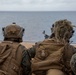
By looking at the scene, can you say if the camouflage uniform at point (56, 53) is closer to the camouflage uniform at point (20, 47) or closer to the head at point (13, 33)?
the camouflage uniform at point (20, 47)

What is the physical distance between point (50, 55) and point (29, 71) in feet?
0.92

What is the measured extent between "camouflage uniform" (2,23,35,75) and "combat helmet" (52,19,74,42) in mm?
322

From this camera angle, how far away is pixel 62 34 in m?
4.13

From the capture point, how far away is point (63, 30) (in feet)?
13.5

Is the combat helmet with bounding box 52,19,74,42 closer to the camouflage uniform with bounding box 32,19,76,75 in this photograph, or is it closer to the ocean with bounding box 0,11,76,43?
the camouflage uniform with bounding box 32,19,76,75

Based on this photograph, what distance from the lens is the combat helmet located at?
412cm

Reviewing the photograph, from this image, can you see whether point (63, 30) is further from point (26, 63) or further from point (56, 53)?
point (26, 63)

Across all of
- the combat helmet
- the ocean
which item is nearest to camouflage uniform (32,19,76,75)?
the combat helmet

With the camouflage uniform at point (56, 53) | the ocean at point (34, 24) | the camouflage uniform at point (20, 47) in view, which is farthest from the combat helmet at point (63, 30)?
the ocean at point (34, 24)

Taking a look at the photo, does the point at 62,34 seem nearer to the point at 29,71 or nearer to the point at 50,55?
the point at 50,55

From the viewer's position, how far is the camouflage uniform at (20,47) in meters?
4.07

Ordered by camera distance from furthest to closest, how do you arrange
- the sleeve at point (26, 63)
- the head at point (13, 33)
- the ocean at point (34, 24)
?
the ocean at point (34, 24) → the head at point (13, 33) → the sleeve at point (26, 63)

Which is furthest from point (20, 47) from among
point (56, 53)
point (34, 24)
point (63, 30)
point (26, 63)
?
point (34, 24)

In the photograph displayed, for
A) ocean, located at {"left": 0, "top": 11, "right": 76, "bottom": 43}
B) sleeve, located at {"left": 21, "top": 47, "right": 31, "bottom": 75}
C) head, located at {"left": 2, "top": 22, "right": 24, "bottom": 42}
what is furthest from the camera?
ocean, located at {"left": 0, "top": 11, "right": 76, "bottom": 43}
